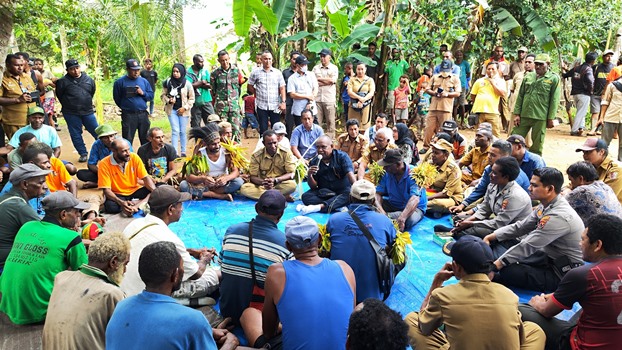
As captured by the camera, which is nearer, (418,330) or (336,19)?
(418,330)

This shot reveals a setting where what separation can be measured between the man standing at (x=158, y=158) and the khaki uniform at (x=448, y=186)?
140 inches

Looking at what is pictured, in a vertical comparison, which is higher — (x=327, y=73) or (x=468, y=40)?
(x=468, y=40)

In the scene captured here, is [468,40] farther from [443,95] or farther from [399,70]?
[443,95]

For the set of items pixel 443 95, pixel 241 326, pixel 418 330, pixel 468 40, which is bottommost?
pixel 241 326

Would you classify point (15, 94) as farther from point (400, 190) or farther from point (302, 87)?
point (400, 190)

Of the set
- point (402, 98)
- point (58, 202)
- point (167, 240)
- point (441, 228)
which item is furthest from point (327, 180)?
point (402, 98)

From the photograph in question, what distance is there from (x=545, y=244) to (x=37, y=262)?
381cm

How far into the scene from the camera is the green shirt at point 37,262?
3.35 m

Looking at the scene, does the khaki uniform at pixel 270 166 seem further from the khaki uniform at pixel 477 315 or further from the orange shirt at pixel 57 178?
the khaki uniform at pixel 477 315

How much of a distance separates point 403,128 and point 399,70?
327cm

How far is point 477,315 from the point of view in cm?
269

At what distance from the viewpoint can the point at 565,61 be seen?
44.7 feet

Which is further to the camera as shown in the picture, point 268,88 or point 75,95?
point 268,88

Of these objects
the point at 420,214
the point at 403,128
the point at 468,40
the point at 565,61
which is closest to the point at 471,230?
the point at 420,214
